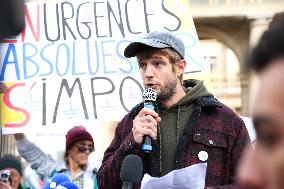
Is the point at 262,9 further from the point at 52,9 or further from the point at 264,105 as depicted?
the point at 264,105

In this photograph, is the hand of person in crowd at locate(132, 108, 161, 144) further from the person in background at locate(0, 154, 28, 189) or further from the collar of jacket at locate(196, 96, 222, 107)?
the person in background at locate(0, 154, 28, 189)

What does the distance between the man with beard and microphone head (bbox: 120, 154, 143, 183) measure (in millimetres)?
159

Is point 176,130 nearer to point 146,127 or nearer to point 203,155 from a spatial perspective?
point 203,155

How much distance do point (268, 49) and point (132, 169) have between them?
148cm

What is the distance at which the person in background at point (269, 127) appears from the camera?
0.80 m

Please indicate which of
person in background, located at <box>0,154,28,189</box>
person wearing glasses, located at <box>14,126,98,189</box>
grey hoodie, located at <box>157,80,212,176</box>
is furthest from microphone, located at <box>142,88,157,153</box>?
person in background, located at <box>0,154,28,189</box>

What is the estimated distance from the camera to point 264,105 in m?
0.83

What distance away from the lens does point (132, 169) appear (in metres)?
2.32

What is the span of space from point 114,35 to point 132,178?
2554 millimetres

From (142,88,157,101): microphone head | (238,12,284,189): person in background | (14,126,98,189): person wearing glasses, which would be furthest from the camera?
(14,126,98,189): person wearing glasses

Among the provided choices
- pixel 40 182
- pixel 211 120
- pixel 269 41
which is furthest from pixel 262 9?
pixel 269 41

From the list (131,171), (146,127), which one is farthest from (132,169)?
(146,127)

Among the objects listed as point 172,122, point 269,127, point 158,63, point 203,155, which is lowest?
point 269,127

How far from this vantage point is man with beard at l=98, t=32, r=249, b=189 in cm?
259
